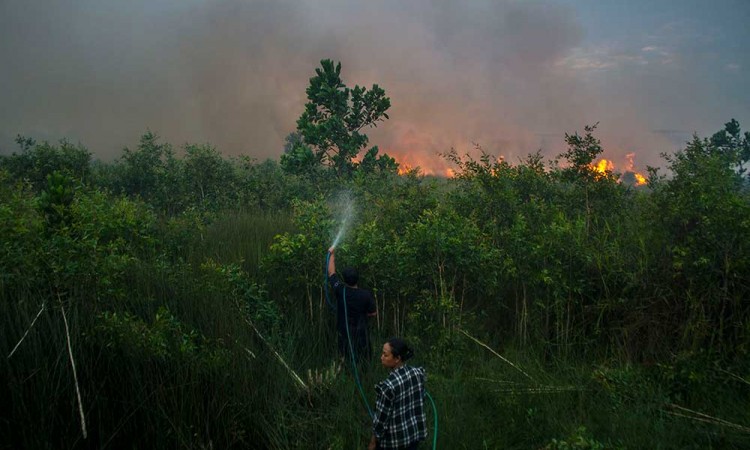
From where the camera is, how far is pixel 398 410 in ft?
14.6

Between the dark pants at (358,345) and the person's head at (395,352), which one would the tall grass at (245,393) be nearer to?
the dark pants at (358,345)

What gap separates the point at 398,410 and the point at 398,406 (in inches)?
1.5

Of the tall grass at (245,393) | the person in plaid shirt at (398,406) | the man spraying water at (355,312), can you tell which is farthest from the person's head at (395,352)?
the man spraying water at (355,312)

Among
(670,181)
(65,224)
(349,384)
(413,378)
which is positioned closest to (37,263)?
(65,224)

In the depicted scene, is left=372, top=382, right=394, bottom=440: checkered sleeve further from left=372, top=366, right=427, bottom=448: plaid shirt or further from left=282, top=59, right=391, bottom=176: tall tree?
left=282, top=59, right=391, bottom=176: tall tree

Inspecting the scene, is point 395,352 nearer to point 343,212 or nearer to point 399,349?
point 399,349

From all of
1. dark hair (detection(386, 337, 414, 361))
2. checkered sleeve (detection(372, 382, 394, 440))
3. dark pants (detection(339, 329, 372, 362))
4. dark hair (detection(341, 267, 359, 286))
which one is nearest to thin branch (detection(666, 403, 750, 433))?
dark hair (detection(386, 337, 414, 361))

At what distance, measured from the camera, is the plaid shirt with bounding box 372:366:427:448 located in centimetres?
443

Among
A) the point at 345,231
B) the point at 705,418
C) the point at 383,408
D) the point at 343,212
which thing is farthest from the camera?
the point at 343,212

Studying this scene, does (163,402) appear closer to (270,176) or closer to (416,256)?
(416,256)

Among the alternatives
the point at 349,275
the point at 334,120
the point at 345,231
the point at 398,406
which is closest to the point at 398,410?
the point at 398,406

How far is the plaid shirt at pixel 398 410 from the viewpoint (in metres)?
4.43

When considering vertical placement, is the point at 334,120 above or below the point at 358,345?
above

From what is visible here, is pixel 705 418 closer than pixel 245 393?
No
